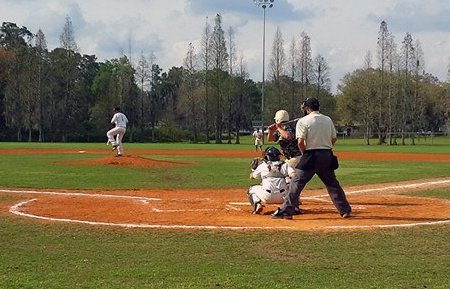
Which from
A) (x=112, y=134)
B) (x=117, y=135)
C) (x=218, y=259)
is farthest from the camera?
(x=117, y=135)

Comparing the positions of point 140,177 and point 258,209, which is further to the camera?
point 140,177

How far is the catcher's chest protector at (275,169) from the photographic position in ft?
37.4

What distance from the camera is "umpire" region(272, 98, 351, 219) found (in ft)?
33.8

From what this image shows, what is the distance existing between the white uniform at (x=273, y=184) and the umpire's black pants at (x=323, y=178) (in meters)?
0.68

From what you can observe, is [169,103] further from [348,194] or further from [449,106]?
[348,194]

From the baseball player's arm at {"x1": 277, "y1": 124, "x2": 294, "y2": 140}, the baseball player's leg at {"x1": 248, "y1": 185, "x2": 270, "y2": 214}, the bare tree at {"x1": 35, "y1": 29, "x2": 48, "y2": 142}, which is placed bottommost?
the baseball player's leg at {"x1": 248, "y1": 185, "x2": 270, "y2": 214}

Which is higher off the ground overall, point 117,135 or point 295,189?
point 117,135

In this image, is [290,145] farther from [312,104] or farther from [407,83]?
[407,83]

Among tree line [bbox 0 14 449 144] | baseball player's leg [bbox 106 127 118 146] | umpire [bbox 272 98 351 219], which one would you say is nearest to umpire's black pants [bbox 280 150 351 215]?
umpire [bbox 272 98 351 219]

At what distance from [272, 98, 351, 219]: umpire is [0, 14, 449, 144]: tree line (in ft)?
239

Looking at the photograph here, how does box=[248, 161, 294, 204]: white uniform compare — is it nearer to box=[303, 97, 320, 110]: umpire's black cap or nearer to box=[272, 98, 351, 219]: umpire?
box=[272, 98, 351, 219]: umpire

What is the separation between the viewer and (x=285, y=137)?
11.4 meters

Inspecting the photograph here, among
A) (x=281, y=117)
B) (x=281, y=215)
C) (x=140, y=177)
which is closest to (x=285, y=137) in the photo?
(x=281, y=117)

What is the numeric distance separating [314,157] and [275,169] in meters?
1.30
